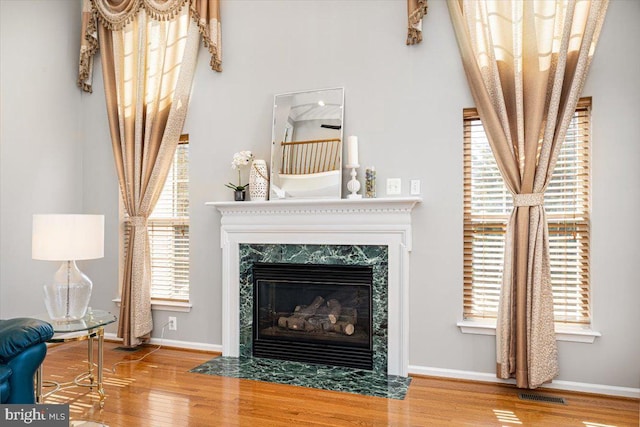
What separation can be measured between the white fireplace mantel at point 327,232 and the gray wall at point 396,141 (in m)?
0.13

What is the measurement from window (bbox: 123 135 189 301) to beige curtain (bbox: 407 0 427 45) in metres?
2.15

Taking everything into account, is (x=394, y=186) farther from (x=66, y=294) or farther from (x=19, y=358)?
(x=19, y=358)

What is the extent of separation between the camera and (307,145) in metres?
3.49

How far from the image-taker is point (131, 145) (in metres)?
3.99

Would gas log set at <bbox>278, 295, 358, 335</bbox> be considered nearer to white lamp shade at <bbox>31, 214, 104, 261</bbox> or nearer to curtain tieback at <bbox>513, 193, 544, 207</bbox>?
curtain tieback at <bbox>513, 193, 544, 207</bbox>

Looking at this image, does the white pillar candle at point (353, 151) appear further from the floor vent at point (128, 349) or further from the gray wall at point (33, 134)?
the gray wall at point (33, 134)

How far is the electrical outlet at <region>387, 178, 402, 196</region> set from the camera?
10.8 feet

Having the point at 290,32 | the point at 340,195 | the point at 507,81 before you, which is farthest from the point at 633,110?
the point at 290,32

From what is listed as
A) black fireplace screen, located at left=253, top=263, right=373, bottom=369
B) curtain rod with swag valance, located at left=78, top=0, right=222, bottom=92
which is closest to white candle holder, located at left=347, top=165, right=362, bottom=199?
black fireplace screen, located at left=253, top=263, right=373, bottom=369

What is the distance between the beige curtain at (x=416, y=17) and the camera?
3160 millimetres

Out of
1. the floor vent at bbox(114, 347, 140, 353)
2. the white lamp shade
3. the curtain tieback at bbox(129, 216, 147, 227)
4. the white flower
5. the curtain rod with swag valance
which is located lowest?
the floor vent at bbox(114, 347, 140, 353)

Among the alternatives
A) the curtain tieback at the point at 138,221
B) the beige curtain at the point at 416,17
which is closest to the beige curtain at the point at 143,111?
the curtain tieback at the point at 138,221

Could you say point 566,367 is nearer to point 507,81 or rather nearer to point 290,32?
point 507,81

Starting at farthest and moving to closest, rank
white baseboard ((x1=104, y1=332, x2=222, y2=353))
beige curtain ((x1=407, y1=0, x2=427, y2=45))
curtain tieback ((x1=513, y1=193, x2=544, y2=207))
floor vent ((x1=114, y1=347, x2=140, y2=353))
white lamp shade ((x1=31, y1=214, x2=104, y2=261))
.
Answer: floor vent ((x1=114, y1=347, x2=140, y2=353)) < white baseboard ((x1=104, y1=332, x2=222, y2=353)) < beige curtain ((x1=407, y1=0, x2=427, y2=45)) < curtain tieback ((x1=513, y1=193, x2=544, y2=207)) < white lamp shade ((x1=31, y1=214, x2=104, y2=261))
